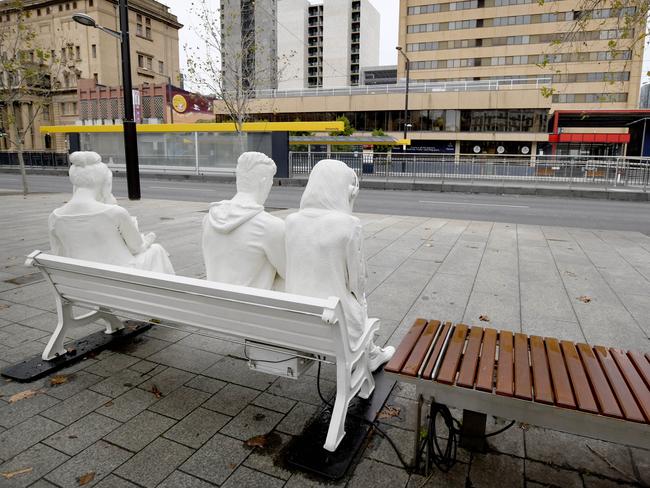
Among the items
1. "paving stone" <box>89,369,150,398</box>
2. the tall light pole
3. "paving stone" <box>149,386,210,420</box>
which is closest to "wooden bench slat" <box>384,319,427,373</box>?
"paving stone" <box>149,386,210,420</box>

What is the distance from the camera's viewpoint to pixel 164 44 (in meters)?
70.2

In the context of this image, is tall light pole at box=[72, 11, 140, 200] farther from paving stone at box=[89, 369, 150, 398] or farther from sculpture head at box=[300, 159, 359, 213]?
sculpture head at box=[300, 159, 359, 213]

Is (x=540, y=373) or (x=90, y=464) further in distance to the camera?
(x=90, y=464)

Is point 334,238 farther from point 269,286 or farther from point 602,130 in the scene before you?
point 602,130

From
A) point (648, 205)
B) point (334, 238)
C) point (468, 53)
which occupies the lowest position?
point (648, 205)

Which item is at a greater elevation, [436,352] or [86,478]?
[436,352]

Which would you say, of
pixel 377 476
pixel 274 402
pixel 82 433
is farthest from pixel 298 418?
pixel 82 433

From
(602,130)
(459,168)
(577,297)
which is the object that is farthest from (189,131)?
(602,130)

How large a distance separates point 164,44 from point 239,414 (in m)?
77.6

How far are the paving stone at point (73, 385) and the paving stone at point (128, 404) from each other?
348mm

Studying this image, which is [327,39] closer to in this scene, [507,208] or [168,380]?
[507,208]

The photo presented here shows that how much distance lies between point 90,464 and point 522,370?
239 cm

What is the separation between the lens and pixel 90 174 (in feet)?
12.3

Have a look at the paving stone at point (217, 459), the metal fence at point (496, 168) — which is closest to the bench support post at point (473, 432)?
the paving stone at point (217, 459)
